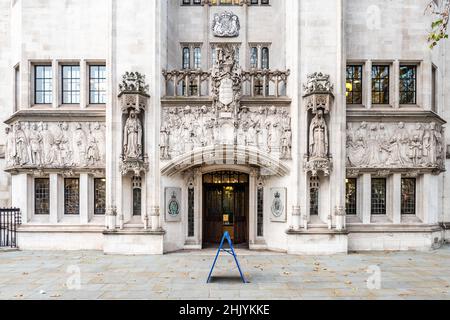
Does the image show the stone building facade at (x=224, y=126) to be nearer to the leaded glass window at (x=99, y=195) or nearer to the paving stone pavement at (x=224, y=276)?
the leaded glass window at (x=99, y=195)

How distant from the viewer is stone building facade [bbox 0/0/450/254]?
14172mm

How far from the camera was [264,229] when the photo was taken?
15.5 m

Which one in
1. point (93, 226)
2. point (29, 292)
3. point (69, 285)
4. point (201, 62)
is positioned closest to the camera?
point (29, 292)

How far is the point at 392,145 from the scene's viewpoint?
15.1 meters

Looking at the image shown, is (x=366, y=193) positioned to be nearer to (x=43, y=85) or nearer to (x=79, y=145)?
(x=79, y=145)

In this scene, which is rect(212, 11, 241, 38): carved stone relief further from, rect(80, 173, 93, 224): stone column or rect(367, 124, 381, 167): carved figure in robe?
rect(80, 173, 93, 224): stone column

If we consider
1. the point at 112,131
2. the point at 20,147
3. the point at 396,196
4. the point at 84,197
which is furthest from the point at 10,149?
the point at 396,196

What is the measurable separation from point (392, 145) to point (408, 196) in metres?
2.48

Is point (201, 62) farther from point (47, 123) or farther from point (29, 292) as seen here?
point (29, 292)

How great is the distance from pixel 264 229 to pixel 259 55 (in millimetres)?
8103

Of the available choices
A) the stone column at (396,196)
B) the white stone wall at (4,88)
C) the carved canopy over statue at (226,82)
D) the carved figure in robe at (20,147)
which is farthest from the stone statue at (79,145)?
the stone column at (396,196)

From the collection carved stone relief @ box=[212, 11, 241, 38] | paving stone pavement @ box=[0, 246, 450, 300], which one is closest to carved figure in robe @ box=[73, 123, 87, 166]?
paving stone pavement @ box=[0, 246, 450, 300]

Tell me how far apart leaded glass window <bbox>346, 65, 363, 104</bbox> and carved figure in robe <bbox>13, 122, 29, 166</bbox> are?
14215 mm

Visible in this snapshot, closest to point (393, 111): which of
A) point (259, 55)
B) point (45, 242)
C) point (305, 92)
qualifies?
point (305, 92)
